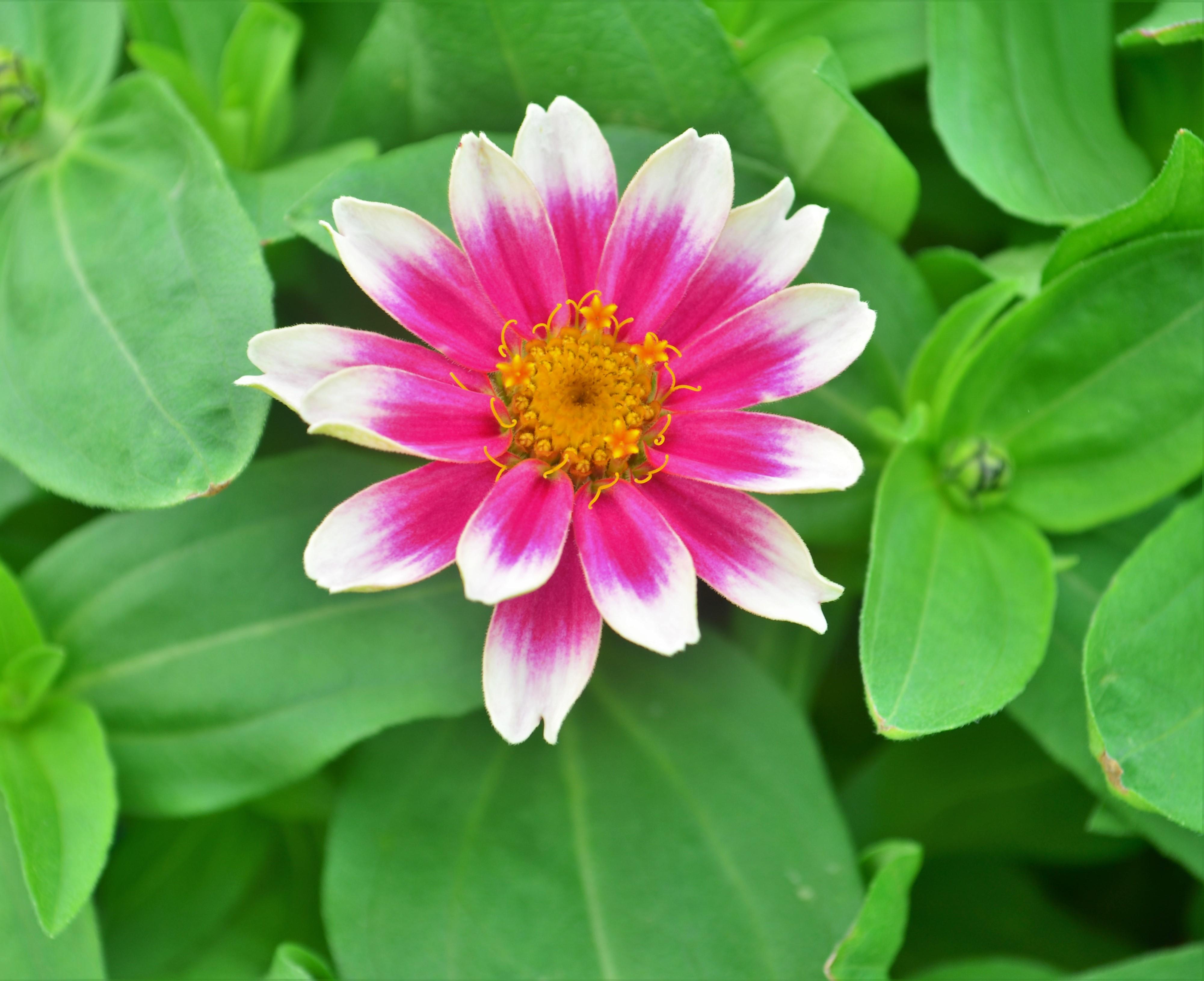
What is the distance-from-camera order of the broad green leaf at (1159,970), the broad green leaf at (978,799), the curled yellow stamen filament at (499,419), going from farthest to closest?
the broad green leaf at (978,799), the broad green leaf at (1159,970), the curled yellow stamen filament at (499,419)

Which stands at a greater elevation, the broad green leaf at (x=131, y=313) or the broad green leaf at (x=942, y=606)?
the broad green leaf at (x=131, y=313)

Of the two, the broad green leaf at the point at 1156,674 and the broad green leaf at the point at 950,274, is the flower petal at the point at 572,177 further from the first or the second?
the broad green leaf at the point at 1156,674

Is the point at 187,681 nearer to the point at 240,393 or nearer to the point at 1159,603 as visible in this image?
the point at 240,393

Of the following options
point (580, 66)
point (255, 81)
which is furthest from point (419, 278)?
point (255, 81)

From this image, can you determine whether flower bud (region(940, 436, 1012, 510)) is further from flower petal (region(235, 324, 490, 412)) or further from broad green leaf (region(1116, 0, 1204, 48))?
flower petal (region(235, 324, 490, 412))

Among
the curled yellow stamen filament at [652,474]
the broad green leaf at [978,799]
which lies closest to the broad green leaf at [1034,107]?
the curled yellow stamen filament at [652,474]

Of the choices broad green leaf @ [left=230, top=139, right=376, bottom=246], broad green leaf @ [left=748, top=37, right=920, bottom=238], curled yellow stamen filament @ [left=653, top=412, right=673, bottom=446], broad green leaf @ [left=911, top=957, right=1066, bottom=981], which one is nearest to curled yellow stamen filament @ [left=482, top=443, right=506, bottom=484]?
curled yellow stamen filament @ [left=653, top=412, right=673, bottom=446]

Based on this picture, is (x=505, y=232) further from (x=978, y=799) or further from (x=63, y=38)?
(x=978, y=799)
